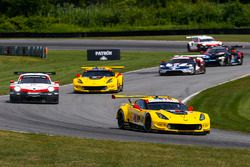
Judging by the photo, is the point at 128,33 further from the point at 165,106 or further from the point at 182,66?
the point at 165,106

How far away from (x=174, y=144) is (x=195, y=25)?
7574 cm

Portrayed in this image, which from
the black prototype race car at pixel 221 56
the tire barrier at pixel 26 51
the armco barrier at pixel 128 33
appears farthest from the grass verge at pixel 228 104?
the armco barrier at pixel 128 33

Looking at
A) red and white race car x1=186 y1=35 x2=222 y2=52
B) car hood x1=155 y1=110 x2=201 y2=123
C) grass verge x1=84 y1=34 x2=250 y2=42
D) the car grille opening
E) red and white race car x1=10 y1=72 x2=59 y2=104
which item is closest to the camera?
the car grille opening

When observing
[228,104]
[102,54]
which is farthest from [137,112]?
[102,54]

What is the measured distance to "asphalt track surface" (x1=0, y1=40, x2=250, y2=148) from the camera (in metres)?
19.3

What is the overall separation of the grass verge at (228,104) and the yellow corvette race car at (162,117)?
5.65 ft

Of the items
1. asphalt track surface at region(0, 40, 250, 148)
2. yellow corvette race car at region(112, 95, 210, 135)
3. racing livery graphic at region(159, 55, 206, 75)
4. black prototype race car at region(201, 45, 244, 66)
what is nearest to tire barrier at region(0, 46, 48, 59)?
asphalt track surface at region(0, 40, 250, 148)

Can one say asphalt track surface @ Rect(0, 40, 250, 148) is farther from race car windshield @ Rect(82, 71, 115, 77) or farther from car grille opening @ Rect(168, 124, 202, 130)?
race car windshield @ Rect(82, 71, 115, 77)

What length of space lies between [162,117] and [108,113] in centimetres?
641

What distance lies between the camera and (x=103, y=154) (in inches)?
556

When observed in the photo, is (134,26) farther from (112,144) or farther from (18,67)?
(112,144)

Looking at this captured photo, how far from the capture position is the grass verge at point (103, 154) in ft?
42.1

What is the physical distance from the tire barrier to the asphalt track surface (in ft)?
38.6

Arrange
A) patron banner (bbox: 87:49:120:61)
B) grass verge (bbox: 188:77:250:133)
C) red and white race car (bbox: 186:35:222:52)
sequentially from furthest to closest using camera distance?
1. red and white race car (bbox: 186:35:222:52)
2. patron banner (bbox: 87:49:120:61)
3. grass verge (bbox: 188:77:250:133)
